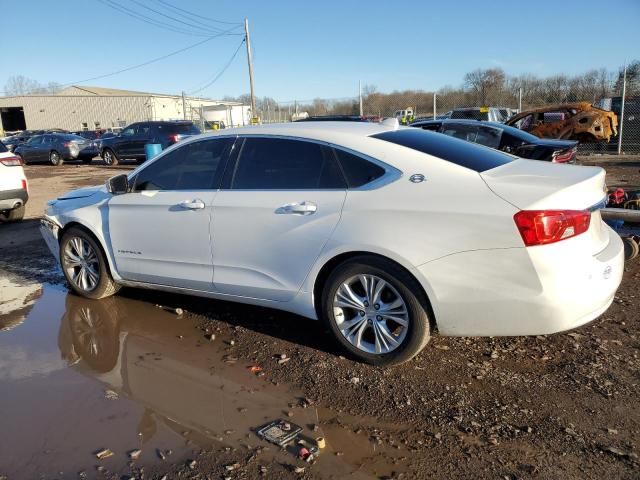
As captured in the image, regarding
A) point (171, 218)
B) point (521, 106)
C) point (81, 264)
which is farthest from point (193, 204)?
point (521, 106)

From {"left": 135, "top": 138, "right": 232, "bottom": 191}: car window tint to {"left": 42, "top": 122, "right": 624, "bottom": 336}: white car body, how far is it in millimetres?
99

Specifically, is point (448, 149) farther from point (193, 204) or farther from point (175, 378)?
point (175, 378)

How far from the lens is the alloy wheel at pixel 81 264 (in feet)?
16.8

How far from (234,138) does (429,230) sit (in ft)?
6.12

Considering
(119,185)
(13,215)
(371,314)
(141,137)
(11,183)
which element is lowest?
(13,215)

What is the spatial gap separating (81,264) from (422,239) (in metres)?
3.55

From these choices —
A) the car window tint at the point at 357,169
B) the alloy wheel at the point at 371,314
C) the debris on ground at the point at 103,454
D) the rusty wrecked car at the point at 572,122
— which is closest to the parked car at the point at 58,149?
the rusty wrecked car at the point at 572,122

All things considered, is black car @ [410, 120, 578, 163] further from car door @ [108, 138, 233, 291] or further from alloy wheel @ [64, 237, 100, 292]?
alloy wheel @ [64, 237, 100, 292]

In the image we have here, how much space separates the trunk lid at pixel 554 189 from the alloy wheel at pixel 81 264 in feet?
12.3

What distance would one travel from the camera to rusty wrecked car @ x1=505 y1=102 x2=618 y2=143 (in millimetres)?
18594

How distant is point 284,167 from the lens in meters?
3.95

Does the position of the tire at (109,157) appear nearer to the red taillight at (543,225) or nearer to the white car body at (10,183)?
the white car body at (10,183)

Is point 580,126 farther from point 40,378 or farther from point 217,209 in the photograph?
point 40,378

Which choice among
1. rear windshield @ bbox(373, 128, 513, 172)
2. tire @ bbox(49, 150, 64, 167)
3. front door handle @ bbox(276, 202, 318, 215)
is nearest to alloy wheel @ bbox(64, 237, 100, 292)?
front door handle @ bbox(276, 202, 318, 215)
